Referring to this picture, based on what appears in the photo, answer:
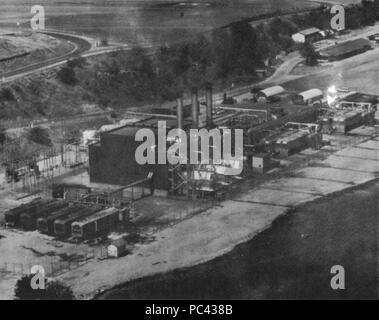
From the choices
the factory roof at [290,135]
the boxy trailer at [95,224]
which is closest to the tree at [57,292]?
the boxy trailer at [95,224]

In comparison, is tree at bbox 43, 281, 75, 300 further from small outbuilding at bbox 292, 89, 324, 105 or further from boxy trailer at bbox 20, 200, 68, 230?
small outbuilding at bbox 292, 89, 324, 105

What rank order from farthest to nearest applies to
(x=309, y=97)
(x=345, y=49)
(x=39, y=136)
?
(x=345, y=49) < (x=309, y=97) < (x=39, y=136)

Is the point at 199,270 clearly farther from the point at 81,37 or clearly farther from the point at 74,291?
the point at 81,37

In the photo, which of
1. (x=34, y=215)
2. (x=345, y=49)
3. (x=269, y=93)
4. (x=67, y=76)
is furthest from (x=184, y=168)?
(x=345, y=49)

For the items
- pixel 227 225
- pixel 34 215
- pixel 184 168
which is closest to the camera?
pixel 227 225

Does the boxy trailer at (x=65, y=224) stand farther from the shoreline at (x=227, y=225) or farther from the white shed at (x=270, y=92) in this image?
the white shed at (x=270, y=92)

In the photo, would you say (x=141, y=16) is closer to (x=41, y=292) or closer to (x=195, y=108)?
(x=195, y=108)

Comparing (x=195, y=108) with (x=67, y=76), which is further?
(x=67, y=76)
